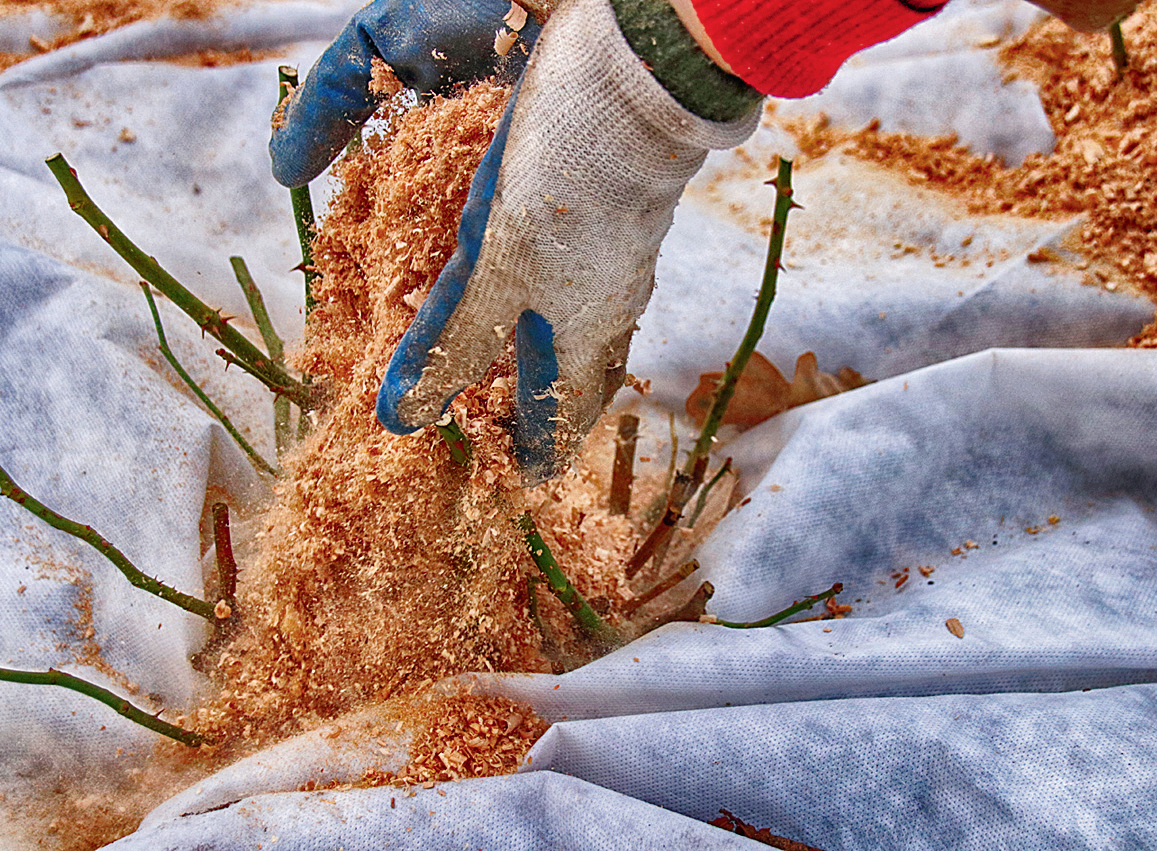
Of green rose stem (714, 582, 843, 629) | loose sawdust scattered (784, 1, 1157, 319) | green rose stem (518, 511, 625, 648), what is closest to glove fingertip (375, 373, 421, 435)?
green rose stem (518, 511, 625, 648)

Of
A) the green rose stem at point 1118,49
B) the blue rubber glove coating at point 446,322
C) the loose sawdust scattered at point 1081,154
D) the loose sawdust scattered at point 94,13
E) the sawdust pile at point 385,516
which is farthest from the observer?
the loose sawdust scattered at point 94,13

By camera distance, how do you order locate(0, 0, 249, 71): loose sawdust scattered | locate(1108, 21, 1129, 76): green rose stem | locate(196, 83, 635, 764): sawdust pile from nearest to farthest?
locate(196, 83, 635, 764): sawdust pile, locate(1108, 21, 1129, 76): green rose stem, locate(0, 0, 249, 71): loose sawdust scattered

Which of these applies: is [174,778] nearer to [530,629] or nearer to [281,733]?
[281,733]

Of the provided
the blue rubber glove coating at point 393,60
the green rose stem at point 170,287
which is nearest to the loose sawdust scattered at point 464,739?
the green rose stem at point 170,287

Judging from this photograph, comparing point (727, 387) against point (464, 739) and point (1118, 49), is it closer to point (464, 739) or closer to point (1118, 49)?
point (464, 739)

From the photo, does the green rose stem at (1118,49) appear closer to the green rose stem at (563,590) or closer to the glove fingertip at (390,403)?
the green rose stem at (563,590)

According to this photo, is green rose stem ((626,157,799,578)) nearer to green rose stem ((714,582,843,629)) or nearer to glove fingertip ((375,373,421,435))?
green rose stem ((714,582,843,629))
